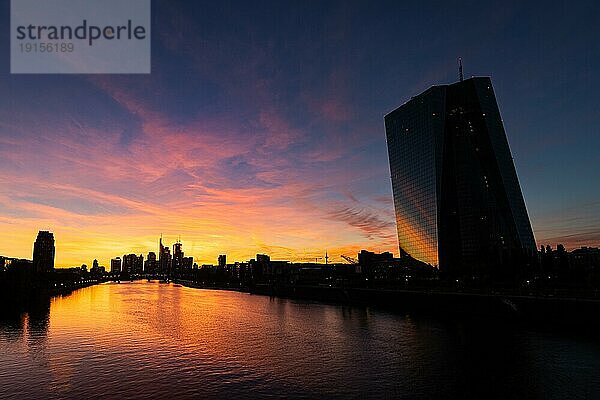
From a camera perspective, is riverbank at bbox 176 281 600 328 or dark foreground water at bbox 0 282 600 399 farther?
riverbank at bbox 176 281 600 328

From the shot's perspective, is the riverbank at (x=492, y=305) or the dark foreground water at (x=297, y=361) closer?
the dark foreground water at (x=297, y=361)

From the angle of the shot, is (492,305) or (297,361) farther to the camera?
(492,305)

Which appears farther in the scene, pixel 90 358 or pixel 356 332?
pixel 356 332

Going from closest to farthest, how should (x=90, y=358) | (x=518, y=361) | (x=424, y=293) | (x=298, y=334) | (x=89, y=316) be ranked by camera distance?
(x=518, y=361), (x=90, y=358), (x=298, y=334), (x=89, y=316), (x=424, y=293)

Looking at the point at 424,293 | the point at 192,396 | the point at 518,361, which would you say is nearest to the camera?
the point at 192,396

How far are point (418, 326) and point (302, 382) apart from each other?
54471 mm

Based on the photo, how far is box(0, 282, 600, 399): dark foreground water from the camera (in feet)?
158

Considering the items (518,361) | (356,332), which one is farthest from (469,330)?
(518,361)

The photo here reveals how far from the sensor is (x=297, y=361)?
6350cm

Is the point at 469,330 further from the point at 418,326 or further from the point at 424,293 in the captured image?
the point at 424,293

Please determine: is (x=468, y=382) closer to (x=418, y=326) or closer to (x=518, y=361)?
(x=518, y=361)

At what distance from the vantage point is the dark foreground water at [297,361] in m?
48.2

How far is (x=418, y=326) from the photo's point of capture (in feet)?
324

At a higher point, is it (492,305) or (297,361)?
(492,305)
